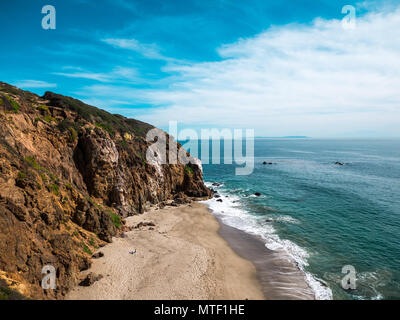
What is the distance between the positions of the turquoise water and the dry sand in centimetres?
826

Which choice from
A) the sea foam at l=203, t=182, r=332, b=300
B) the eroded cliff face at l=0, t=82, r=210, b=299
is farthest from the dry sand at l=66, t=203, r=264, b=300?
the sea foam at l=203, t=182, r=332, b=300

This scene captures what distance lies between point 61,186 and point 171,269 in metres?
15.6

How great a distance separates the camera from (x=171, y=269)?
78.4ft

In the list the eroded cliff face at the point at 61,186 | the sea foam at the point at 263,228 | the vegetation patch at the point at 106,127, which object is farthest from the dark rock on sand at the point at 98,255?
the vegetation patch at the point at 106,127

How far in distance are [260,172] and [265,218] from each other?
151 ft

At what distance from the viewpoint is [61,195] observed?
23672 mm

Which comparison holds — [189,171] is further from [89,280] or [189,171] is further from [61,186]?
[89,280]

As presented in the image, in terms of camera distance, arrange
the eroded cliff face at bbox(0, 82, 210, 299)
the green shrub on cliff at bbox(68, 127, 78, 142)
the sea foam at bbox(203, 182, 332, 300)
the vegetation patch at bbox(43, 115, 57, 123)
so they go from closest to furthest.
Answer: the eroded cliff face at bbox(0, 82, 210, 299) < the sea foam at bbox(203, 182, 332, 300) < the vegetation patch at bbox(43, 115, 57, 123) < the green shrub on cliff at bbox(68, 127, 78, 142)

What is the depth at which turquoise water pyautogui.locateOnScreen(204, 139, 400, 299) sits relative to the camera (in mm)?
24766

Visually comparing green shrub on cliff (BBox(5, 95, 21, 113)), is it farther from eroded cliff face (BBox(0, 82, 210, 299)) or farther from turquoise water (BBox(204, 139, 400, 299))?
turquoise water (BBox(204, 139, 400, 299))

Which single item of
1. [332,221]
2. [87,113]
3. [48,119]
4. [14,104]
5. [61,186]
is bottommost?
[332,221]

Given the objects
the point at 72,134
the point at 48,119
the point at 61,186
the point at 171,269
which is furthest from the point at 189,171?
the point at 61,186

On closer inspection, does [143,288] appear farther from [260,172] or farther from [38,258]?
[260,172]
